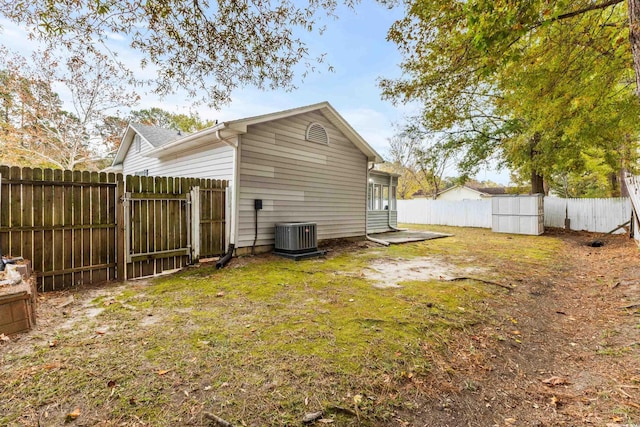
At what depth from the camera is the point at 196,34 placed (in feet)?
13.4

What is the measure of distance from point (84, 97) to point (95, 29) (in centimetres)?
1461

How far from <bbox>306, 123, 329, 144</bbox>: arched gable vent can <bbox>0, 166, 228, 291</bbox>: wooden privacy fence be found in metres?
3.57

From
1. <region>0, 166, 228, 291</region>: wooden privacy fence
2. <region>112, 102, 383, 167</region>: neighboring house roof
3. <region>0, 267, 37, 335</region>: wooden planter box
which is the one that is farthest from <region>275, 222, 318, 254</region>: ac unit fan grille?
<region>0, 267, 37, 335</region>: wooden planter box

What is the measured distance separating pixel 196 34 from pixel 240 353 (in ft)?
14.3

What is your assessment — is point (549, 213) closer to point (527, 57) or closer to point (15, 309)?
point (527, 57)

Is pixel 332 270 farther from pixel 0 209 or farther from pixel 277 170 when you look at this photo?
pixel 0 209

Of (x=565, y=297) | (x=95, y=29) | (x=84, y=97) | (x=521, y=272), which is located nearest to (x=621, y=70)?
(x=521, y=272)

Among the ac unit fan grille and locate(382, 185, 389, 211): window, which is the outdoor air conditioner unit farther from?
locate(382, 185, 389, 211): window

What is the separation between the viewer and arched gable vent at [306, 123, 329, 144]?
8.54 m

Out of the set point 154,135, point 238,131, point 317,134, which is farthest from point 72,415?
point 154,135

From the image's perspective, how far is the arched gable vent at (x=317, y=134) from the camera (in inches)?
336

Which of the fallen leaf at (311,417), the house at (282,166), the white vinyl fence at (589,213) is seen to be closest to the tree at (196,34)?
the house at (282,166)

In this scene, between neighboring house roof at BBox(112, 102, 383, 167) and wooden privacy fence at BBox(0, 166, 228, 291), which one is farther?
neighboring house roof at BBox(112, 102, 383, 167)

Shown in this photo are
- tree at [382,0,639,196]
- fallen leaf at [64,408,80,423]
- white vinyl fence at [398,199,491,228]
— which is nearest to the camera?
fallen leaf at [64,408,80,423]
